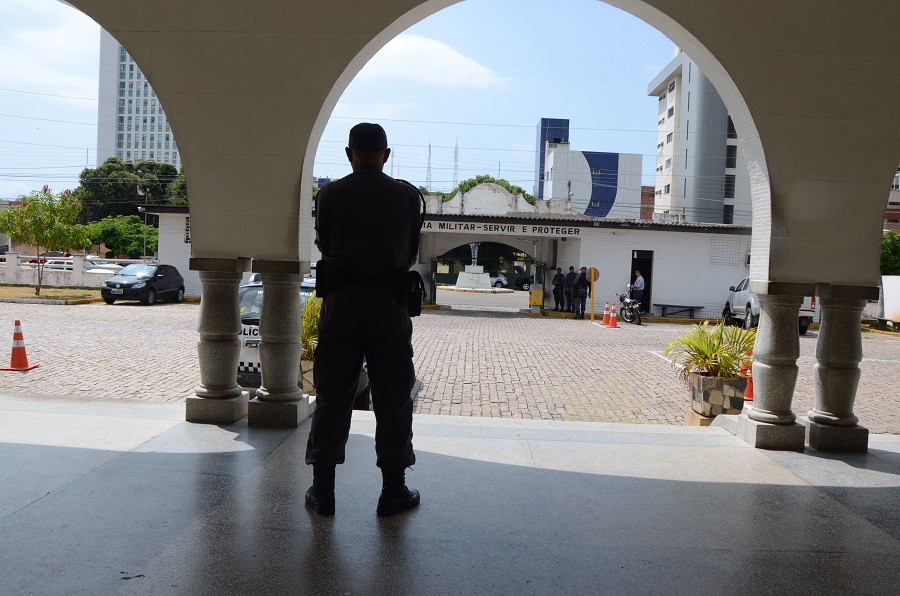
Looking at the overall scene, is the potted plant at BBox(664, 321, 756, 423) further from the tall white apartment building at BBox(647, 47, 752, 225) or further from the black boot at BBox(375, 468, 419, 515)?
the tall white apartment building at BBox(647, 47, 752, 225)

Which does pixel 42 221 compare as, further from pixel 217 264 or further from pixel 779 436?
pixel 779 436

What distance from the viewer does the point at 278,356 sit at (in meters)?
5.49

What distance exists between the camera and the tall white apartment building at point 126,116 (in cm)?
14012

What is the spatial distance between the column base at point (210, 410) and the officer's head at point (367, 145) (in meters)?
2.53

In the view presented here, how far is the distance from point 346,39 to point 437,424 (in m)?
2.90

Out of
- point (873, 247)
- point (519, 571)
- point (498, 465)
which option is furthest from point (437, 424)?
point (873, 247)

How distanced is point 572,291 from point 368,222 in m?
24.1

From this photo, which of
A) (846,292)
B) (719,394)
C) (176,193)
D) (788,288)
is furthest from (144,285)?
(176,193)

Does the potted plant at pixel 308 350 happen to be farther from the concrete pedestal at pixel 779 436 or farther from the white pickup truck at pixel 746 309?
the white pickup truck at pixel 746 309

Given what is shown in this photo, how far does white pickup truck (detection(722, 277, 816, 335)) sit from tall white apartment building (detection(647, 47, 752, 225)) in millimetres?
39207

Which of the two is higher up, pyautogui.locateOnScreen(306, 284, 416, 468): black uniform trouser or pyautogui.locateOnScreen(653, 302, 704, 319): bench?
pyautogui.locateOnScreen(306, 284, 416, 468): black uniform trouser

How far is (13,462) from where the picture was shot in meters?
4.30

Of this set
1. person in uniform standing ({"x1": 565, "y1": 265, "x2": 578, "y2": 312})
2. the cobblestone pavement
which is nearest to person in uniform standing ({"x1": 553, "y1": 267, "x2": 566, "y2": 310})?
person in uniform standing ({"x1": 565, "y1": 265, "x2": 578, "y2": 312})

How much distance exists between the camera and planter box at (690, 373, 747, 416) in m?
7.75
